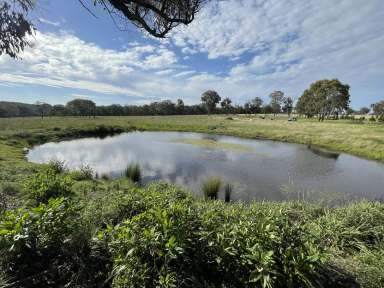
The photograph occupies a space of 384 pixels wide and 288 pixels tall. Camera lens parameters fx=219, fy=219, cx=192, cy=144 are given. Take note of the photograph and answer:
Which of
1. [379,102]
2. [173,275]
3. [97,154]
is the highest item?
[379,102]

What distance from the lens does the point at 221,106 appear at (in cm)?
11062

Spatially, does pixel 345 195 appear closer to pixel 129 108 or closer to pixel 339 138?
pixel 339 138

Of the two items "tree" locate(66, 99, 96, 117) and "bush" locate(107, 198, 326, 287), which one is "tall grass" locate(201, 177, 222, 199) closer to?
"bush" locate(107, 198, 326, 287)

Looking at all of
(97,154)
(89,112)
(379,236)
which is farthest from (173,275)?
(89,112)

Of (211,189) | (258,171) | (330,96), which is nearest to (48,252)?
(211,189)

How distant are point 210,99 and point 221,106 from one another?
1056 centimetres

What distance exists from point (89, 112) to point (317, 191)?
8601cm

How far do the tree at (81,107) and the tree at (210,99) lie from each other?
159ft

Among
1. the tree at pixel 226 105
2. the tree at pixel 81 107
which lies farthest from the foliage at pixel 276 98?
the tree at pixel 81 107

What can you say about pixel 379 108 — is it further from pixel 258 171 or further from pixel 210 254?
pixel 210 254

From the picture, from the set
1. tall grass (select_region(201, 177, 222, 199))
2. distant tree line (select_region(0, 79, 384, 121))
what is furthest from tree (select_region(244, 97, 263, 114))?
tall grass (select_region(201, 177, 222, 199))

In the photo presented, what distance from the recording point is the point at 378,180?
13367mm

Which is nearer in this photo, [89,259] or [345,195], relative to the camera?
[89,259]

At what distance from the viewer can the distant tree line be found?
5825 centimetres
